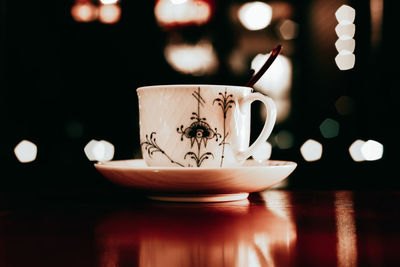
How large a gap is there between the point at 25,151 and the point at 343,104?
768 mm

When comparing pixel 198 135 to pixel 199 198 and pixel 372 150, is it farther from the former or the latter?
pixel 372 150

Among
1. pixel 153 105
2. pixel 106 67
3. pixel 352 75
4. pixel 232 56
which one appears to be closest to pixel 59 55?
pixel 106 67

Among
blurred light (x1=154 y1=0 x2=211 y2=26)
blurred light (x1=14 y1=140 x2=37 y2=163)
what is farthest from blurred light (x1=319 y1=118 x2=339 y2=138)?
blurred light (x1=14 y1=140 x2=37 y2=163)

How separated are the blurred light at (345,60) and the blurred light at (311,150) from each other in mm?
196

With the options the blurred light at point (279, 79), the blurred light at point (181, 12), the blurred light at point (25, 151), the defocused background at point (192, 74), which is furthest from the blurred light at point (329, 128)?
the blurred light at point (25, 151)

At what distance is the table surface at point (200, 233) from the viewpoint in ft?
0.79

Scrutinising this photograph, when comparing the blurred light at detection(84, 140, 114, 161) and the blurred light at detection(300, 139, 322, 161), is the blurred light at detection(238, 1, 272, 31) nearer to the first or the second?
the blurred light at detection(300, 139, 322, 161)

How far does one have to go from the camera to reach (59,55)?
0.97 metres

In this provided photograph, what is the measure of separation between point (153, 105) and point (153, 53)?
0.49 m

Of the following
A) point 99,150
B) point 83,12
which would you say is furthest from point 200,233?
point 83,12

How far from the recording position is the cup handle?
51 centimetres

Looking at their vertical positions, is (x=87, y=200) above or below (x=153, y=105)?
below

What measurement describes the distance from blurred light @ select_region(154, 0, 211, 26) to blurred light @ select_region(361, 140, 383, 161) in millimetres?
492

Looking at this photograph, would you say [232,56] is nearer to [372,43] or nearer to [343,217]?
[372,43]
